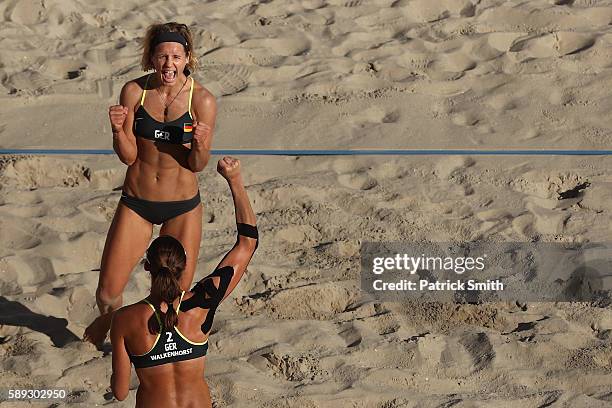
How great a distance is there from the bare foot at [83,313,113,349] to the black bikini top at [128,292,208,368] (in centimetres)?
136

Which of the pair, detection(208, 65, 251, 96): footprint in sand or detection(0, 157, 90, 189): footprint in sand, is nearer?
detection(0, 157, 90, 189): footprint in sand

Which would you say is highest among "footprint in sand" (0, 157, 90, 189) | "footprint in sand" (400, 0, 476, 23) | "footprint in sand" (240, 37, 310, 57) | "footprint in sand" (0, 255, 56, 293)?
"footprint in sand" (400, 0, 476, 23)

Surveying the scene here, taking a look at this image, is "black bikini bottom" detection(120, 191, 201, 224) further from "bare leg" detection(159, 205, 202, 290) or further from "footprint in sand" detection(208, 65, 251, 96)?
"footprint in sand" detection(208, 65, 251, 96)

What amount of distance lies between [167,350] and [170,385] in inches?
5.2

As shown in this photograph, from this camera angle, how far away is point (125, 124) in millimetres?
5426

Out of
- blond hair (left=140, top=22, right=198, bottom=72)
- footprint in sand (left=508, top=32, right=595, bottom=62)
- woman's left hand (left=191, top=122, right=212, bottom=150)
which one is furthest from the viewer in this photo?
footprint in sand (left=508, top=32, right=595, bottom=62)

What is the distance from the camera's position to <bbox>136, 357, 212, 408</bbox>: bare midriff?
4.33 meters

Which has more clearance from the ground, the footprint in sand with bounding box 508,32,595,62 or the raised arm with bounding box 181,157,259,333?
Result: the raised arm with bounding box 181,157,259,333

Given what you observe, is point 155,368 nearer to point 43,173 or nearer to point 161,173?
point 161,173

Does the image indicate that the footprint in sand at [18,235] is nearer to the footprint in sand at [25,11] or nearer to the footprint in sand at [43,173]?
the footprint in sand at [43,173]

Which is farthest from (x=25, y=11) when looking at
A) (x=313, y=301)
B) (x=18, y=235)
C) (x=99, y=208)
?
(x=313, y=301)

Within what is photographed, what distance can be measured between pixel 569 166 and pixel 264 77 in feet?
7.30

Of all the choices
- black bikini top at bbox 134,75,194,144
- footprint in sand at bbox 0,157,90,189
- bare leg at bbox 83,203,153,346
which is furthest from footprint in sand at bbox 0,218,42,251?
black bikini top at bbox 134,75,194,144

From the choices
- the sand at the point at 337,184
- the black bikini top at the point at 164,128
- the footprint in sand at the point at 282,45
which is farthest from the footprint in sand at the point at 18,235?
the footprint in sand at the point at 282,45
